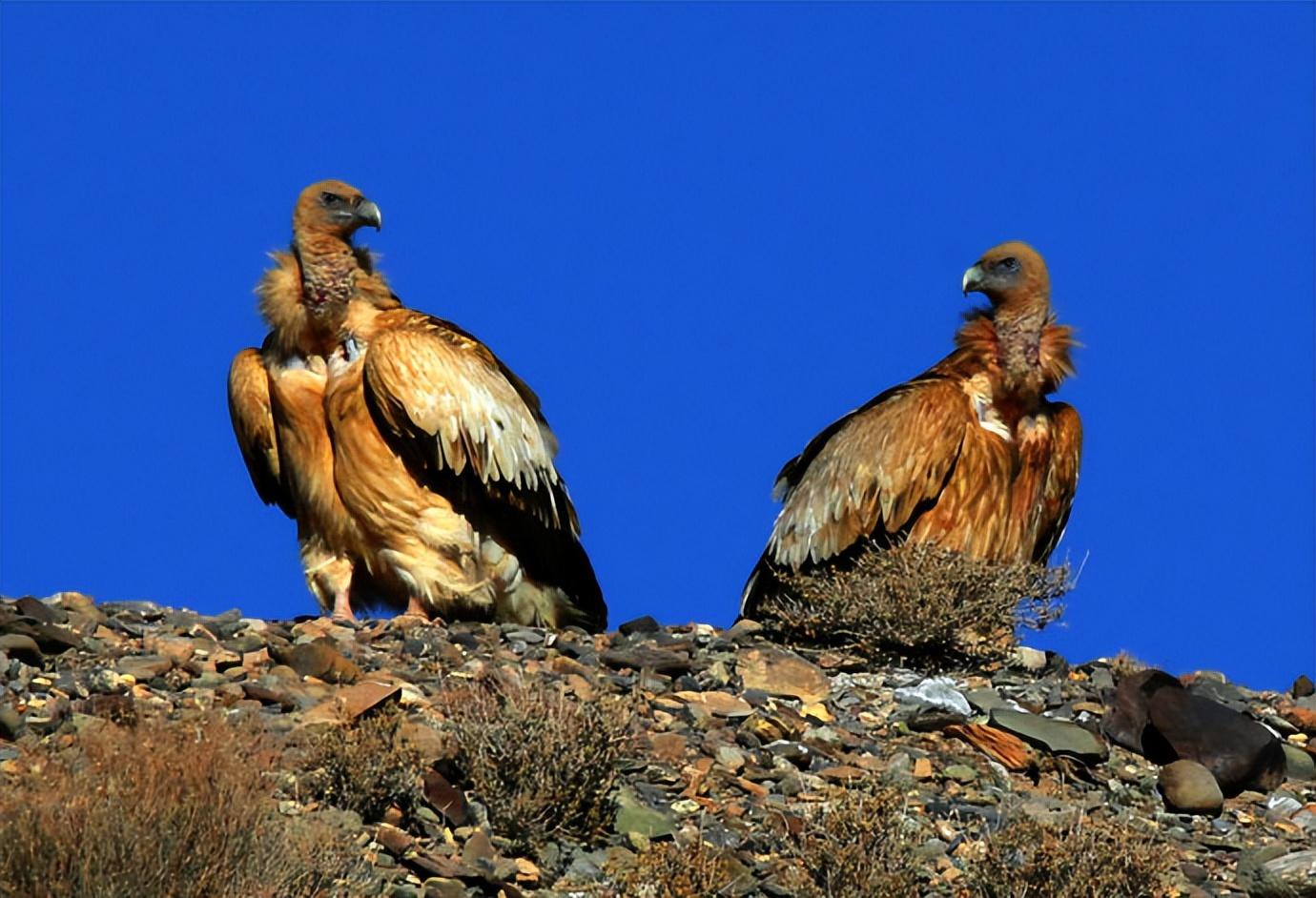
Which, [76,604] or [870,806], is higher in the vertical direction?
[76,604]

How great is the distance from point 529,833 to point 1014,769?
3123 mm

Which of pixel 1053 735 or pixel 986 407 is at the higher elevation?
pixel 986 407

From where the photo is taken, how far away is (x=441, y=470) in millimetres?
18453

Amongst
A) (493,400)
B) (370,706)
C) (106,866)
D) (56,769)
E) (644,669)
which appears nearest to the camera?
(106,866)

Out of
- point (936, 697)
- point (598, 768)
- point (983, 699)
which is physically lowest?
point (598, 768)

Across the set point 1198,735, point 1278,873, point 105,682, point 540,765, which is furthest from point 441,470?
point 1278,873

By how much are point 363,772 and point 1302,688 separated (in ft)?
23.6

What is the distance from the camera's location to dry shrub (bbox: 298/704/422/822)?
12266 millimetres

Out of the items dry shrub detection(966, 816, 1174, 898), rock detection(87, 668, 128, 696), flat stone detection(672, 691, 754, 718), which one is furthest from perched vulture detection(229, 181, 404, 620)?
dry shrub detection(966, 816, 1174, 898)

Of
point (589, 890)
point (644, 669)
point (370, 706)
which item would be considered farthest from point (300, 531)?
point (589, 890)

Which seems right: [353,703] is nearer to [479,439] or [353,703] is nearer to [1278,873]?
[1278,873]

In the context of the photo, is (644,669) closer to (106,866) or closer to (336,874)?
(336,874)

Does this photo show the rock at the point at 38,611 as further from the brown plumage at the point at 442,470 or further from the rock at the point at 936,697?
the rock at the point at 936,697

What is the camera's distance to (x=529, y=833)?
12.4m
